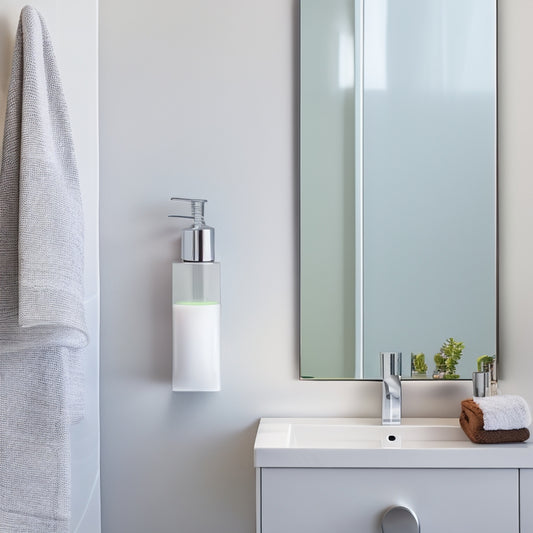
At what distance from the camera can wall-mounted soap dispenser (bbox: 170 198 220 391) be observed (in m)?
1.50

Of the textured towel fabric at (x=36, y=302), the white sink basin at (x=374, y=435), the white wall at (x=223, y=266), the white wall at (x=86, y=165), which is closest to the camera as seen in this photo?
the textured towel fabric at (x=36, y=302)

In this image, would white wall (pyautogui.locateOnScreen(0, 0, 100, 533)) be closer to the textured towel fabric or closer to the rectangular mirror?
the textured towel fabric

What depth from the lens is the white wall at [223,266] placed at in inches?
62.8

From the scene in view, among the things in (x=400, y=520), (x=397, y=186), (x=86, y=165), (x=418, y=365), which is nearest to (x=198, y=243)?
(x=86, y=165)

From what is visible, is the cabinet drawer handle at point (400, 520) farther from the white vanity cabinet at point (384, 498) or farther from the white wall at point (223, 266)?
the white wall at point (223, 266)

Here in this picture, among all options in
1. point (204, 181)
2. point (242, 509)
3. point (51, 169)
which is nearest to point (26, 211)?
point (51, 169)

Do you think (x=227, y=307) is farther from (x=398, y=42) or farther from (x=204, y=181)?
(x=398, y=42)

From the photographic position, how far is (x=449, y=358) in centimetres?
158

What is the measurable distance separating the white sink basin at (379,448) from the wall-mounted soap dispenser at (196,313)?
19cm

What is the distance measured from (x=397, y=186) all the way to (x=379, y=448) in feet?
2.00

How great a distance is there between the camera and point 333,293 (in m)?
1.58

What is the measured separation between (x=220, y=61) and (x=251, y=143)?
21 cm

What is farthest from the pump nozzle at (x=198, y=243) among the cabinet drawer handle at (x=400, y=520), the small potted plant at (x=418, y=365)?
the cabinet drawer handle at (x=400, y=520)

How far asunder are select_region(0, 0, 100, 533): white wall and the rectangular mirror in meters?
0.48
